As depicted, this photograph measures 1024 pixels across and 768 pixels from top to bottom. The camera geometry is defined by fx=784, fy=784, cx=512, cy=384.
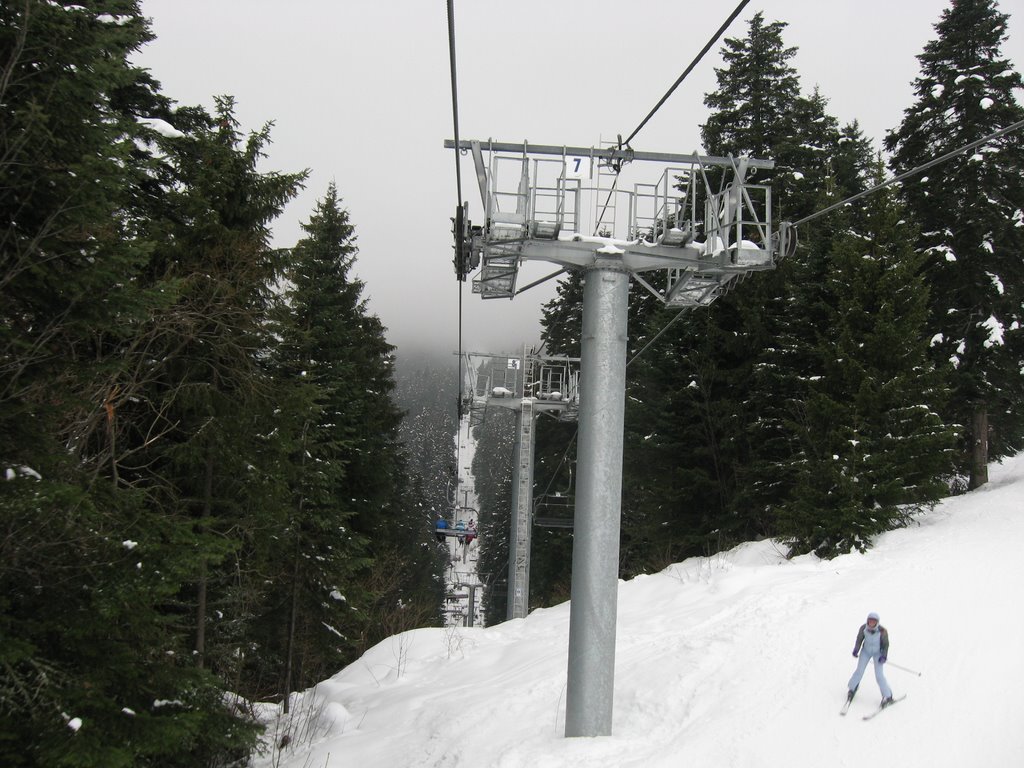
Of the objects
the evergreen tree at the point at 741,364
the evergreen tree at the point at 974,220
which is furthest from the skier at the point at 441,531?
the evergreen tree at the point at 974,220

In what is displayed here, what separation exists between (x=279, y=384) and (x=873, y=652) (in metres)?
9.06

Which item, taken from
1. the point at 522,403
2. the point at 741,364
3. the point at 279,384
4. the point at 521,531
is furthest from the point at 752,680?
the point at 741,364

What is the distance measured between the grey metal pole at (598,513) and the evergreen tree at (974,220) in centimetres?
1416

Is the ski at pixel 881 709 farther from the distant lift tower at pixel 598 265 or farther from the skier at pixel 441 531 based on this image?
the skier at pixel 441 531

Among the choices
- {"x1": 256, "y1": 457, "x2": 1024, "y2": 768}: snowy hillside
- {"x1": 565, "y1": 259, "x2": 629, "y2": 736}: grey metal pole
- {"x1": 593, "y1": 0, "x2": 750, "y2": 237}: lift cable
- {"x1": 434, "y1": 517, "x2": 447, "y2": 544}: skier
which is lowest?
{"x1": 434, "y1": 517, "x2": 447, "y2": 544}: skier

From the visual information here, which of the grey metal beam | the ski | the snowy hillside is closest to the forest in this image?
the snowy hillside

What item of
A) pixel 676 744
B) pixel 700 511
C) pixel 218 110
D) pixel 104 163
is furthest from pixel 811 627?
pixel 700 511

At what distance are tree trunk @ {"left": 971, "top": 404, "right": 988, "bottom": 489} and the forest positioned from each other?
0.31ft

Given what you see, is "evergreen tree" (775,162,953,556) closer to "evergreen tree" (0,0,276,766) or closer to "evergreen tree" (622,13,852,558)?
"evergreen tree" (622,13,852,558)

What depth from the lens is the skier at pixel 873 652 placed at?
28.5 ft

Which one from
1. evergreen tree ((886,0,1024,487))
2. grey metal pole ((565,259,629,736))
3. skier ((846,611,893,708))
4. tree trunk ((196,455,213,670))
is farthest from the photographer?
evergreen tree ((886,0,1024,487))

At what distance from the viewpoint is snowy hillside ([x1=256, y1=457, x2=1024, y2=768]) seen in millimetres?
8289

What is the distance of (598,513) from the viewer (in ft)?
28.4

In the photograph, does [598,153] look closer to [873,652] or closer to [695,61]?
[695,61]
